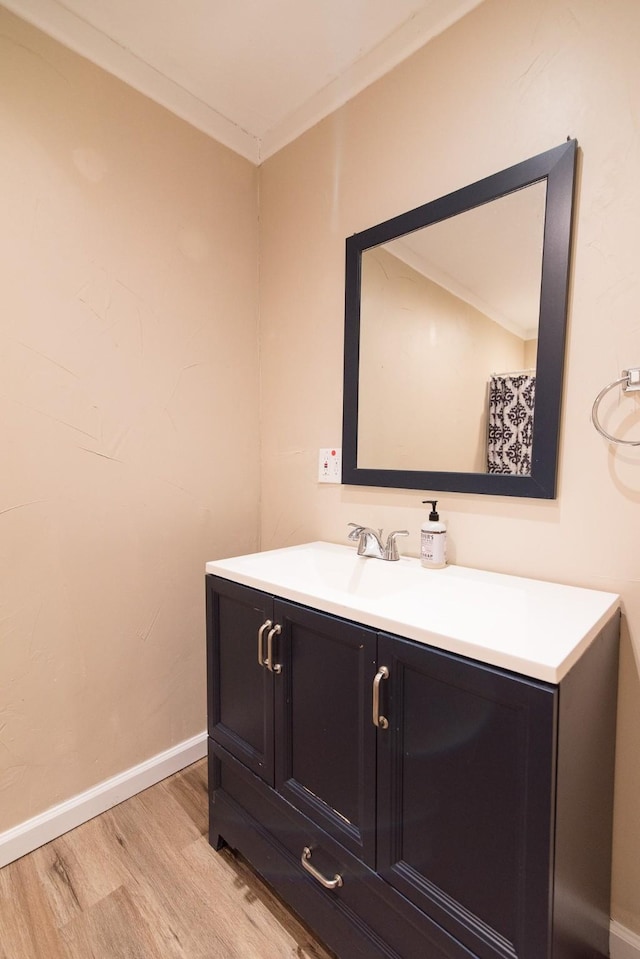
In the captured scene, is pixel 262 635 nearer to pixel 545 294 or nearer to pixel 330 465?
pixel 330 465

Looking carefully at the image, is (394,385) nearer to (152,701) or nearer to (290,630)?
(290,630)

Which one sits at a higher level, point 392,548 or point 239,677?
point 392,548

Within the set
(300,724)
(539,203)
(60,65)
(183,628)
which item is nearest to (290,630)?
(300,724)

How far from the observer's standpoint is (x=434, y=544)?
127 cm

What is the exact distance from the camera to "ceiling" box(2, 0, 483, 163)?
130 centimetres

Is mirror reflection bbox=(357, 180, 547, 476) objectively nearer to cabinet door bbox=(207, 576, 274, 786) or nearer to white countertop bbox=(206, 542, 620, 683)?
white countertop bbox=(206, 542, 620, 683)

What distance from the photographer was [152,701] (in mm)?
1640

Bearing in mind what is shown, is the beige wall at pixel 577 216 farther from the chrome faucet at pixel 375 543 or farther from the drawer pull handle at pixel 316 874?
the drawer pull handle at pixel 316 874

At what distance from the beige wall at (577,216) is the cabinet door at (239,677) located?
1.72 feet

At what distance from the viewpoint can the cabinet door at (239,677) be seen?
1.17m

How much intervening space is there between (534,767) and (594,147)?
1.30 meters

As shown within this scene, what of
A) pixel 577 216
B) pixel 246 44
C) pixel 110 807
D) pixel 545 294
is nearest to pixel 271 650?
pixel 110 807

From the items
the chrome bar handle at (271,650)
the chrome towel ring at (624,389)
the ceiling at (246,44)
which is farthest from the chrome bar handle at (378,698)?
the ceiling at (246,44)

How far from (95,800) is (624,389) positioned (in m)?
1.98
